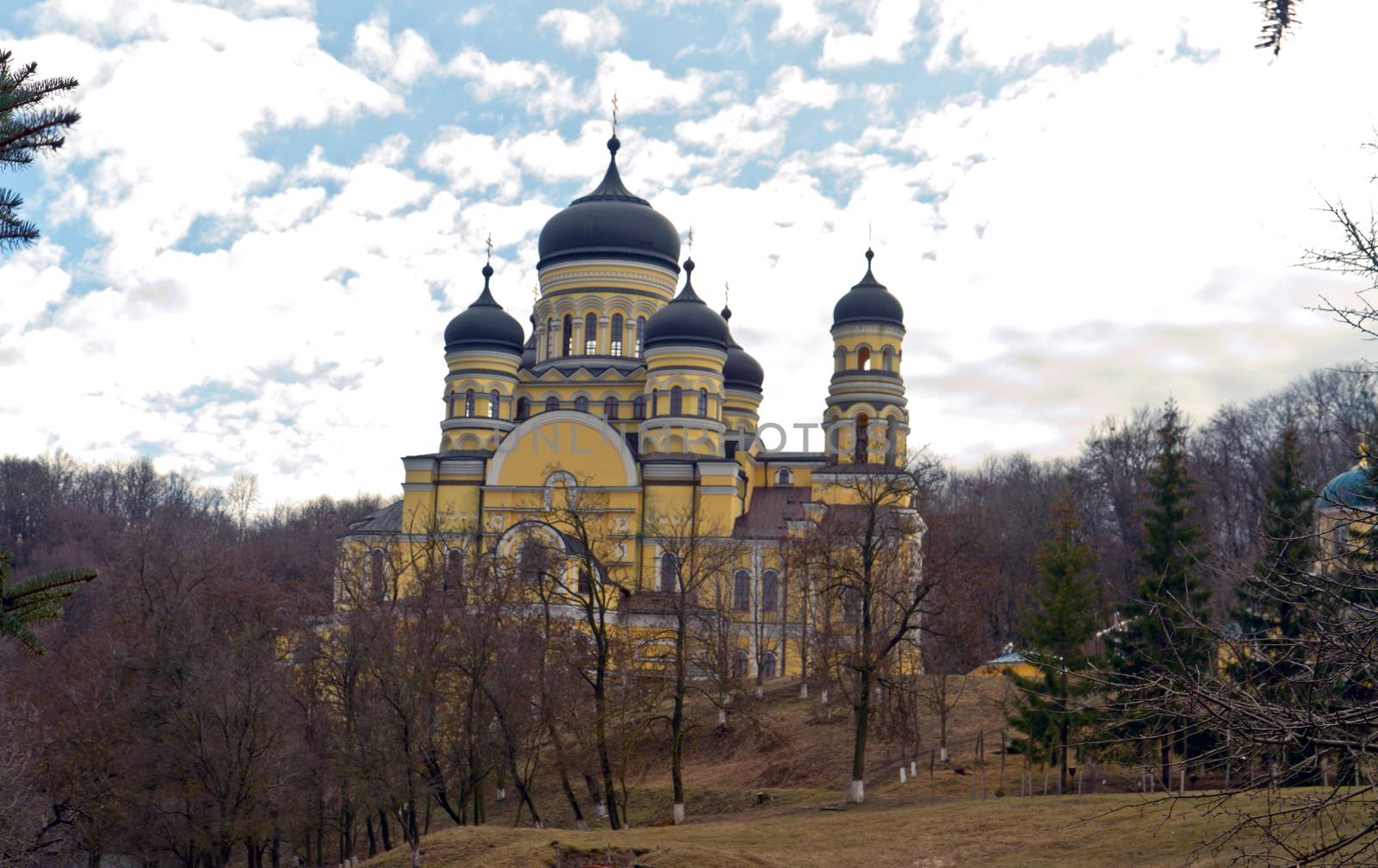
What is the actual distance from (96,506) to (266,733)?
5440 centimetres

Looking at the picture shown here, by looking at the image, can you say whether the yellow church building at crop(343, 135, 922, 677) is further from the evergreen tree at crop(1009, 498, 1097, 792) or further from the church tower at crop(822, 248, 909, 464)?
the evergreen tree at crop(1009, 498, 1097, 792)

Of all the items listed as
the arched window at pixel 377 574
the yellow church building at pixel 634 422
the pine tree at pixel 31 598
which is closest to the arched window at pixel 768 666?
the yellow church building at pixel 634 422

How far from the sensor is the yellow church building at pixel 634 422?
133 feet

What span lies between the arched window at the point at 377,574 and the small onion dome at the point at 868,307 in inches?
659

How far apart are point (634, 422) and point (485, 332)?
5.64 meters

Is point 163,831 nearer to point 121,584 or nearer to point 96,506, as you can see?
point 121,584

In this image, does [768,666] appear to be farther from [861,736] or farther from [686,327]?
[861,736]

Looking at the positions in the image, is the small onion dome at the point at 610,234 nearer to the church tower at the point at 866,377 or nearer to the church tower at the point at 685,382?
the church tower at the point at 685,382

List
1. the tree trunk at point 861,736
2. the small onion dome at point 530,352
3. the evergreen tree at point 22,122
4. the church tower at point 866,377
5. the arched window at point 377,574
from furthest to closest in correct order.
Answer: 1. the small onion dome at point 530,352
2. the church tower at point 866,377
3. the arched window at point 377,574
4. the tree trunk at point 861,736
5. the evergreen tree at point 22,122

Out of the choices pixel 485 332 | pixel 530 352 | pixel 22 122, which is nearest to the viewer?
pixel 22 122

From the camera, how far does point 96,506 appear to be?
7256 cm

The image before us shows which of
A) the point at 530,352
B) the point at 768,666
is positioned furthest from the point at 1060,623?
the point at 530,352

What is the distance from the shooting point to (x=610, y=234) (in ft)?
150

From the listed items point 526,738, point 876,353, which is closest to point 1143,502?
point 876,353
